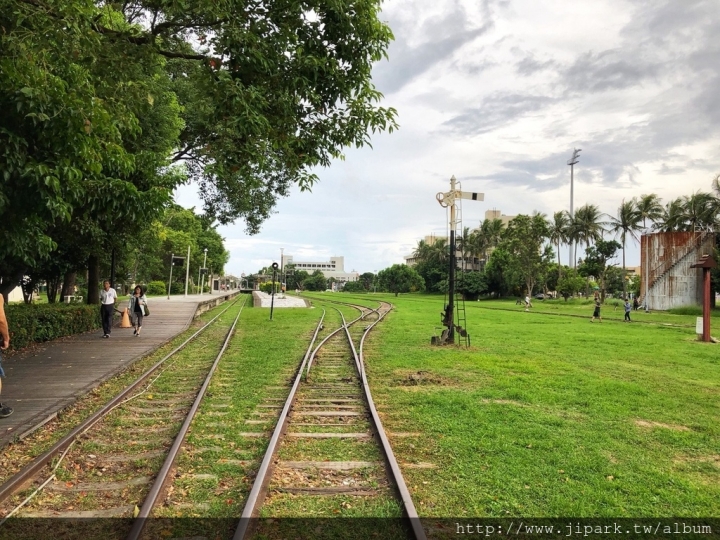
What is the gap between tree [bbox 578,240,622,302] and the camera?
59.3 m

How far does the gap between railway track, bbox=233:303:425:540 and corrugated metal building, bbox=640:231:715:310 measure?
38.1 m

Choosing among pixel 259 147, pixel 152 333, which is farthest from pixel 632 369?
pixel 152 333

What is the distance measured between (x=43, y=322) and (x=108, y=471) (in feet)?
32.9

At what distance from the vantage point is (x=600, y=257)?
60844mm

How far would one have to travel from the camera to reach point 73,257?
59.5ft

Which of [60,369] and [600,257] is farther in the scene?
[600,257]

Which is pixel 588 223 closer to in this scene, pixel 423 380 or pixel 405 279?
pixel 405 279

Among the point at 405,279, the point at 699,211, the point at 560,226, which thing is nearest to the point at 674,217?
the point at 699,211

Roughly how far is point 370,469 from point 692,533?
8.01 ft

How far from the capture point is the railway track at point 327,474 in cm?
355

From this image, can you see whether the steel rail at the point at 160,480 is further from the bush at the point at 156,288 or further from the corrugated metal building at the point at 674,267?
the bush at the point at 156,288

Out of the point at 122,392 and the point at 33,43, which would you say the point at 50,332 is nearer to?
the point at 122,392

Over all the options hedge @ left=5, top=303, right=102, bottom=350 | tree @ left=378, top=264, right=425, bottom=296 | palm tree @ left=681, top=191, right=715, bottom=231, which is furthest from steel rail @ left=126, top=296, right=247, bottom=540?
tree @ left=378, top=264, right=425, bottom=296

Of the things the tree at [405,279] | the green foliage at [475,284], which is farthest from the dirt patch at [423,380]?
the tree at [405,279]
